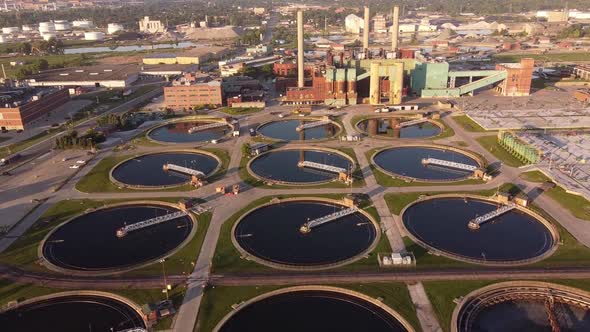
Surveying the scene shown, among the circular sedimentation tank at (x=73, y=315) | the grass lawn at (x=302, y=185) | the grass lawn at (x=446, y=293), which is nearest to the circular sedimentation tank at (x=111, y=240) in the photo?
the circular sedimentation tank at (x=73, y=315)

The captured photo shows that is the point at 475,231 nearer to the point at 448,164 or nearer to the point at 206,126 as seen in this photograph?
the point at 448,164

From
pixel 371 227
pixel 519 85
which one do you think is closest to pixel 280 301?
pixel 371 227

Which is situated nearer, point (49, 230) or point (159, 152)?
point (49, 230)

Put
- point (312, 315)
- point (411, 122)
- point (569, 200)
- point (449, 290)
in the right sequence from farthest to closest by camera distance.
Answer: point (411, 122)
point (569, 200)
point (449, 290)
point (312, 315)

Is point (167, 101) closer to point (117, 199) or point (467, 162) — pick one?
point (117, 199)

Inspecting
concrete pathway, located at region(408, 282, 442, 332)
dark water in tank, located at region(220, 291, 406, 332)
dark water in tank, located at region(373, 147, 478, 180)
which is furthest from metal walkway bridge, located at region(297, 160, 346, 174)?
dark water in tank, located at region(220, 291, 406, 332)

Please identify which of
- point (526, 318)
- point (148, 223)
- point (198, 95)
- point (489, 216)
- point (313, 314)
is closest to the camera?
point (526, 318)

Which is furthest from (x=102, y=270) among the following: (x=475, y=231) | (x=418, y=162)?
(x=418, y=162)
